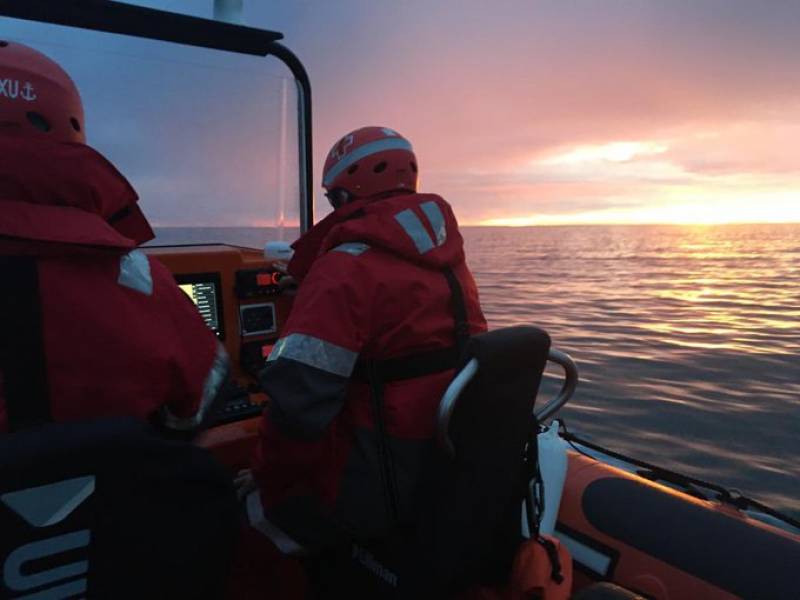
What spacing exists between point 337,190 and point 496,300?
11.8 m

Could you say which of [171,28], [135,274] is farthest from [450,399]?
[171,28]

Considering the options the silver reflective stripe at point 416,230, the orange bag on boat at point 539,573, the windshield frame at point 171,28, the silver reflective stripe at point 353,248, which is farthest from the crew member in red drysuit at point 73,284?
the windshield frame at point 171,28

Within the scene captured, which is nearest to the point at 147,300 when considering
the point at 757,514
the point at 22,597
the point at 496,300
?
the point at 22,597

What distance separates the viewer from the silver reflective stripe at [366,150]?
1694 mm

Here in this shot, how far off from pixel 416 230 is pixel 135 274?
2.26 feet

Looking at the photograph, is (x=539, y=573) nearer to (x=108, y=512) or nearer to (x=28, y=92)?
(x=108, y=512)

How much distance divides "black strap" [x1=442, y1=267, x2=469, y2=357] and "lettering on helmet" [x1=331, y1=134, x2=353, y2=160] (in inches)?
20.6

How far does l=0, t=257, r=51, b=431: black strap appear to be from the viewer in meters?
0.88

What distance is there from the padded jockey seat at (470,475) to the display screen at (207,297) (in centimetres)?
122

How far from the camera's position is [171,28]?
7.45ft

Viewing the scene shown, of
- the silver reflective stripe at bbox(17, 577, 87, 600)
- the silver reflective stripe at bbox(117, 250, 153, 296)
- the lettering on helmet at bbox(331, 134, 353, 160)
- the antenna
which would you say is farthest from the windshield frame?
the silver reflective stripe at bbox(17, 577, 87, 600)

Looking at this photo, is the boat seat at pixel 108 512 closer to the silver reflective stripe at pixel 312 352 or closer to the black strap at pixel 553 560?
the silver reflective stripe at pixel 312 352

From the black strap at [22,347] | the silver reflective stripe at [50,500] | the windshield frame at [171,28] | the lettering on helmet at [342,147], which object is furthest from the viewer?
the windshield frame at [171,28]

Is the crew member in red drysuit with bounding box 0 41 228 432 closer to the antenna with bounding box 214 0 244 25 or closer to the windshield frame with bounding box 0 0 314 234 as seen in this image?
the windshield frame with bounding box 0 0 314 234
